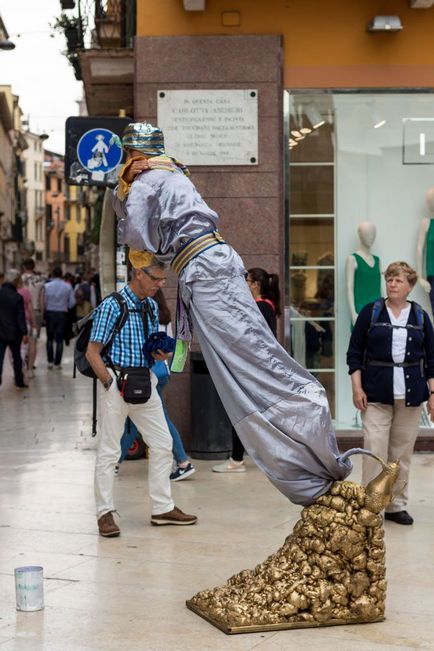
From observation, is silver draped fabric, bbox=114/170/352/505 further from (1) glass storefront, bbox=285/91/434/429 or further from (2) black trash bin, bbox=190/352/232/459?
(1) glass storefront, bbox=285/91/434/429

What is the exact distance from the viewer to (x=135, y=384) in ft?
25.4

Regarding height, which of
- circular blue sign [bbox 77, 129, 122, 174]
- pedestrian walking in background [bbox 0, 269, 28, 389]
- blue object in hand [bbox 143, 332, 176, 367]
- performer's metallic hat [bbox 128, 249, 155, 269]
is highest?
circular blue sign [bbox 77, 129, 122, 174]

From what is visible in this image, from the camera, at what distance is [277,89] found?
37.0 ft

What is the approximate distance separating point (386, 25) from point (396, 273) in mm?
3965

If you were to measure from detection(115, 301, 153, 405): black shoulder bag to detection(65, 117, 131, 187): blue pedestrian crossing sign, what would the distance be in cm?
359

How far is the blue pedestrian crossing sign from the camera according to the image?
36.2 feet

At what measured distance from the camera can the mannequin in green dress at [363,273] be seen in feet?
38.5

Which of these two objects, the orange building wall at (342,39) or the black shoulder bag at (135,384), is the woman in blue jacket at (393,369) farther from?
the orange building wall at (342,39)

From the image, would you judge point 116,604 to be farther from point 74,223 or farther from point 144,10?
point 74,223

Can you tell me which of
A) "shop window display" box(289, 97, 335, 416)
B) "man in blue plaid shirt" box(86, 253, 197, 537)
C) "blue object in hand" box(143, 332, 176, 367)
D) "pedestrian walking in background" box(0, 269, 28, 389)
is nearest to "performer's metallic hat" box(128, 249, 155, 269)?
"man in blue plaid shirt" box(86, 253, 197, 537)

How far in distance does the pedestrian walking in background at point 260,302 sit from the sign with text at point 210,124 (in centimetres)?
134

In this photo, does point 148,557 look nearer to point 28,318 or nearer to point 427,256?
point 427,256

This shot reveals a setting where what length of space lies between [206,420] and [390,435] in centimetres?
288

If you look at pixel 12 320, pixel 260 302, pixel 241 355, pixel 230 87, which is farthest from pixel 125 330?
pixel 12 320
